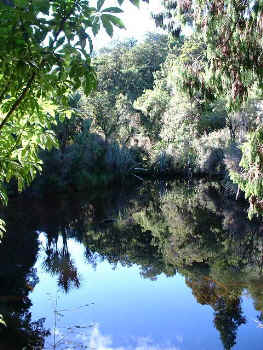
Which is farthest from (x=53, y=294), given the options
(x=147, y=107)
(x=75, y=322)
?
(x=147, y=107)

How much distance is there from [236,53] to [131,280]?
7722 millimetres

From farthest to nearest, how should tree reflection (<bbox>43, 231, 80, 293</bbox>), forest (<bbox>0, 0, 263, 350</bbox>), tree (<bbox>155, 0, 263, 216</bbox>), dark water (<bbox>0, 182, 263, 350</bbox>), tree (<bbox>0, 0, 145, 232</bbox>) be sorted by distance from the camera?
tree reflection (<bbox>43, 231, 80, 293</bbox>) → dark water (<bbox>0, 182, 263, 350</bbox>) → tree (<bbox>155, 0, 263, 216</bbox>) → forest (<bbox>0, 0, 263, 350</bbox>) → tree (<bbox>0, 0, 145, 232</bbox>)

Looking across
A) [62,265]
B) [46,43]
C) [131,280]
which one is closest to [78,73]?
[46,43]

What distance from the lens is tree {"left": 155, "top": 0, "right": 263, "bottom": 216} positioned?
590cm

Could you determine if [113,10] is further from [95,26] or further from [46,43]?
[46,43]

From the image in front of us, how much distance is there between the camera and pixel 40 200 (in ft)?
74.4

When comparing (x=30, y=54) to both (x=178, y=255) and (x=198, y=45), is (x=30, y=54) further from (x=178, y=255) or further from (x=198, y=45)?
(x=198, y=45)

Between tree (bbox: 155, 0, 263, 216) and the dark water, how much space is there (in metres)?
3.66

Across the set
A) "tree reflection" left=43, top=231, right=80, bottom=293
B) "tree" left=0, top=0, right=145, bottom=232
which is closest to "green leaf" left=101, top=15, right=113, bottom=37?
"tree" left=0, top=0, right=145, bottom=232

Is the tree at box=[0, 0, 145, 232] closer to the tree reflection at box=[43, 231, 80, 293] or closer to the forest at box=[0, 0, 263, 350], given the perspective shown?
the forest at box=[0, 0, 263, 350]

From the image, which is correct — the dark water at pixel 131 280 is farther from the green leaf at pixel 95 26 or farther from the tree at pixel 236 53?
the green leaf at pixel 95 26

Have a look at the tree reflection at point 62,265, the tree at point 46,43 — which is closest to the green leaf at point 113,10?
the tree at point 46,43

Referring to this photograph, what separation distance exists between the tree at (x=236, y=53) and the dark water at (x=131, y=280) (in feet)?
12.0

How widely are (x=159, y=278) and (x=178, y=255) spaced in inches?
82.6
